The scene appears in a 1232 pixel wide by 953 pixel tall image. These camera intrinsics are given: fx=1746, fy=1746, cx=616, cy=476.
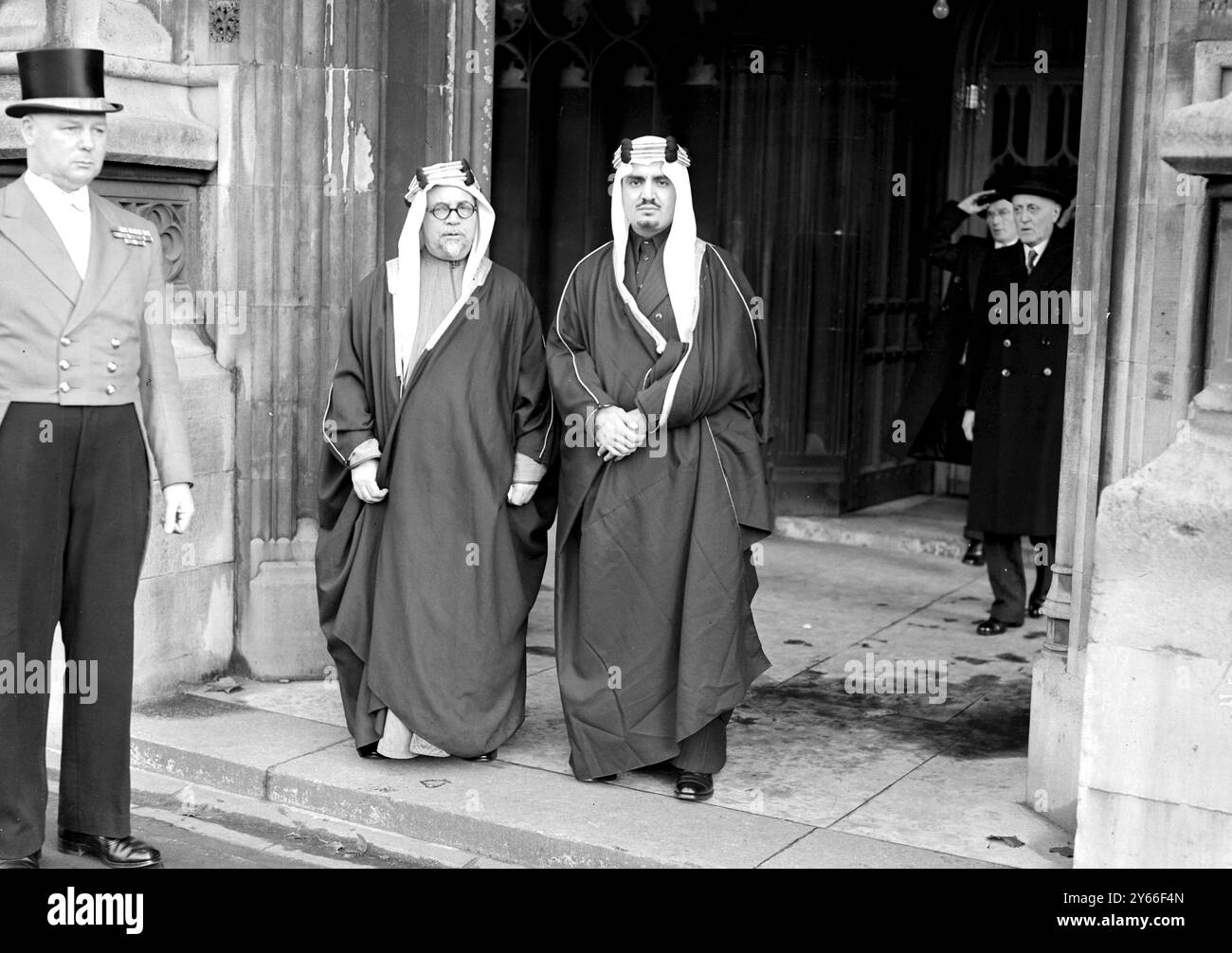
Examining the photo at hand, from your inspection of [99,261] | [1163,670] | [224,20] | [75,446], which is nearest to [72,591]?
[75,446]

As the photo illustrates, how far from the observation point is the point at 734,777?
5762mm

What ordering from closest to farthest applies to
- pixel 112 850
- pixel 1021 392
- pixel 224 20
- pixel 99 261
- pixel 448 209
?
pixel 99 261 < pixel 112 850 < pixel 448 209 < pixel 224 20 < pixel 1021 392

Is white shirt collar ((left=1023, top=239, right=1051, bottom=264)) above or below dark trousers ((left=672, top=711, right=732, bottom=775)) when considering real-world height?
above

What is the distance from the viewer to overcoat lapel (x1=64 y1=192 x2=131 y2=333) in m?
4.77

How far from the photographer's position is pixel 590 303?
566 centimetres

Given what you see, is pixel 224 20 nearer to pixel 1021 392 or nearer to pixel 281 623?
pixel 281 623

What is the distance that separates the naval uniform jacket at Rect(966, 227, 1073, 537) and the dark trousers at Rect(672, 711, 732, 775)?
2.84 m

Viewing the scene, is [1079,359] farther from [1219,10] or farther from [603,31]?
[603,31]

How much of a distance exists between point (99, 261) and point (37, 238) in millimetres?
173

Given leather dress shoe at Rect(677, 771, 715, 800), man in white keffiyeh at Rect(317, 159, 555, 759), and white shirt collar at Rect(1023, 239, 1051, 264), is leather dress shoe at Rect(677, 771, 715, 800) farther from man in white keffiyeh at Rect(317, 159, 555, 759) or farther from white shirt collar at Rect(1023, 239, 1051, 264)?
white shirt collar at Rect(1023, 239, 1051, 264)

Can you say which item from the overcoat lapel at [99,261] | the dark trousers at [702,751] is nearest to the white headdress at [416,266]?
the overcoat lapel at [99,261]

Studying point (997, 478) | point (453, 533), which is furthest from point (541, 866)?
point (997, 478)

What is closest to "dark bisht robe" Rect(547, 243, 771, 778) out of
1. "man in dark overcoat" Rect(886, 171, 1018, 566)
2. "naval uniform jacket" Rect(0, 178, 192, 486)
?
"naval uniform jacket" Rect(0, 178, 192, 486)

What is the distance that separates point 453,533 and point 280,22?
2183mm
